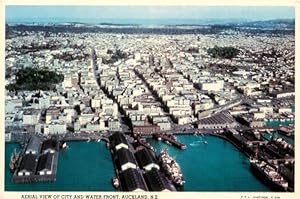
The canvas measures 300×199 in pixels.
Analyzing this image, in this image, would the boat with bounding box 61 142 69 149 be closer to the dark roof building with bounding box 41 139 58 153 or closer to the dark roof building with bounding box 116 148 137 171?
the dark roof building with bounding box 41 139 58 153

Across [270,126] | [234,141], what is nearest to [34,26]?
[234,141]

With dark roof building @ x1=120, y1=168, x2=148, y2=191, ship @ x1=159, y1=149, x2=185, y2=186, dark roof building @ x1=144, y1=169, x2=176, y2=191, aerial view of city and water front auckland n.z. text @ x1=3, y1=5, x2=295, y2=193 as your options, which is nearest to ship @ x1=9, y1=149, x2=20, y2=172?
aerial view of city and water front auckland n.z. text @ x1=3, y1=5, x2=295, y2=193

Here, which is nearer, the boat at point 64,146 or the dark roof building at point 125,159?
the dark roof building at point 125,159

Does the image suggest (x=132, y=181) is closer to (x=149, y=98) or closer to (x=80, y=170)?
(x=80, y=170)

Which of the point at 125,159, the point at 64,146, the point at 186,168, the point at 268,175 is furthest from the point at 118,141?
the point at 268,175

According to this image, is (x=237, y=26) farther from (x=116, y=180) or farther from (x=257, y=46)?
(x=116, y=180)

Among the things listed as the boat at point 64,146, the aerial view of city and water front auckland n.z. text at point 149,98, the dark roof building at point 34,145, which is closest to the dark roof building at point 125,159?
the aerial view of city and water front auckland n.z. text at point 149,98

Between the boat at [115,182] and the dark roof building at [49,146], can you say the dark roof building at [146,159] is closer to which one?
the boat at [115,182]

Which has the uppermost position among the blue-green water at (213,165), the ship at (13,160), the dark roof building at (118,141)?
the dark roof building at (118,141)
